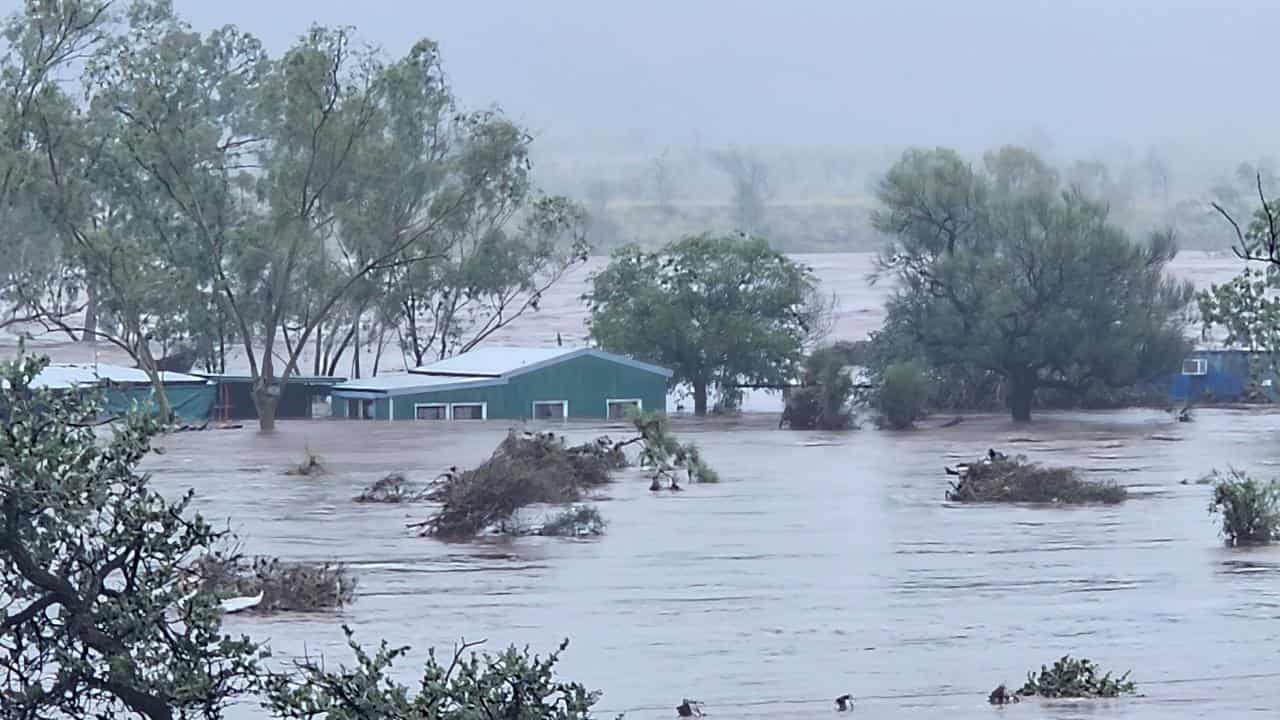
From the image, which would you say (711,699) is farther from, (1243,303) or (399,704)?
(399,704)

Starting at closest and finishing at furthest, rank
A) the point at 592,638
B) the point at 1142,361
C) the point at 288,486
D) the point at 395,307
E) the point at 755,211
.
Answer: the point at 592,638 → the point at 288,486 → the point at 1142,361 → the point at 395,307 → the point at 755,211

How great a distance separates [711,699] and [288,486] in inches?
968

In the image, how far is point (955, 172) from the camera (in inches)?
2697

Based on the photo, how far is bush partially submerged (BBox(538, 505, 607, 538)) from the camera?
2820cm

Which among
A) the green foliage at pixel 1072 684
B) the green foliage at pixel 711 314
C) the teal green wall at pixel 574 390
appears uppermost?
the green foliage at pixel 711 314

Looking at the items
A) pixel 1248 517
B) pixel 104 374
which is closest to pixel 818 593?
pixel 1248 517

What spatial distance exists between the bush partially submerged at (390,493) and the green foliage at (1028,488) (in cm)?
866

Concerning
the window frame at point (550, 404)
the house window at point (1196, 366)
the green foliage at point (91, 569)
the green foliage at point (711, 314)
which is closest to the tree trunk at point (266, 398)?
the window frame at point (550, 404)

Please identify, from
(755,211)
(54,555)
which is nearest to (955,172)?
(54,555)

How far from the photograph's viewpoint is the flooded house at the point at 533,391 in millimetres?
66750

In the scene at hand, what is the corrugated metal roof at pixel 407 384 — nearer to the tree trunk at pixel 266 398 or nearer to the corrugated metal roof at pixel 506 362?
the corrugated metal roof at pixel 506 362

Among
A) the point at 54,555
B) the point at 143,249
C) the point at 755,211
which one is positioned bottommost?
the point at 54,555

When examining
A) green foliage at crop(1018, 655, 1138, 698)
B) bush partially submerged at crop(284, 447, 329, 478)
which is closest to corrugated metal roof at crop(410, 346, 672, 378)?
bush partially submerged at crop(284, 447, 329, 478)

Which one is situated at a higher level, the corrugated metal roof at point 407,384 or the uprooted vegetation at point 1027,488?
the corrugated metal roof at point 407,384
